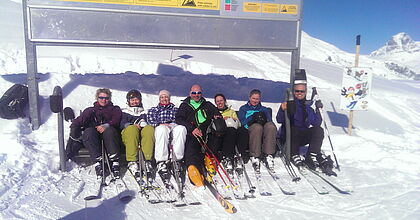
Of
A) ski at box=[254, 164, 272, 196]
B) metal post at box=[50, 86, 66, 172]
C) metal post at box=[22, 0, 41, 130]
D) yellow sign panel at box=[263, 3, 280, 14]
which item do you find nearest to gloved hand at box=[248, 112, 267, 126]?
ski at box=[254, 164, 272, 196]

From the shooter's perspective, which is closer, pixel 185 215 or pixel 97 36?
pixel 185 215

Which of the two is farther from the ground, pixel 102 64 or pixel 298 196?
pixel 102 64

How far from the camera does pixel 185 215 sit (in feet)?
11.3

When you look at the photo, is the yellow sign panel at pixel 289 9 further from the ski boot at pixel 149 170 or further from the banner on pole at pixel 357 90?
the ski boot at pixel 149 170

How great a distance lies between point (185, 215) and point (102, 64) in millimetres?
8277

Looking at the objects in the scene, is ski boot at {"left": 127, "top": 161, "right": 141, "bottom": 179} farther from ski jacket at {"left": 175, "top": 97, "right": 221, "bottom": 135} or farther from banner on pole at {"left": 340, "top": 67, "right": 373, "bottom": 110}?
banner on pole at {"left": 340, "top": 67, "right": 373, "bottom": 110}

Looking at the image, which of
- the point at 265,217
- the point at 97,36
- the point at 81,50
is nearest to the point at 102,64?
the point at 81,50

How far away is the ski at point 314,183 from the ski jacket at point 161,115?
2.30 metres

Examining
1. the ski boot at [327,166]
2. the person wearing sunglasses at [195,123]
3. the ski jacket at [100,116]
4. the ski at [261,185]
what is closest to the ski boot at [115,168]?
the ski jacket at [100,116]

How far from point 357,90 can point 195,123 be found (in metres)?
3.86

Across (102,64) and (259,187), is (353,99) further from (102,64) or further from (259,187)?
(102,64)

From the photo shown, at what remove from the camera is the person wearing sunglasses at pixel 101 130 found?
169 inches

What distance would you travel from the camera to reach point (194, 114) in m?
A: 4.93

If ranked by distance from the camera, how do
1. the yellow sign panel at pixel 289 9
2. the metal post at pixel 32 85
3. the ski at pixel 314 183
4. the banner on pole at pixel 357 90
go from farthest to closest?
the banner on pole at pixel 357 90 < the yellow sign panel at pixel 289 9 < the metal post at pixel 32 85 < the ski at pixel 314 183
